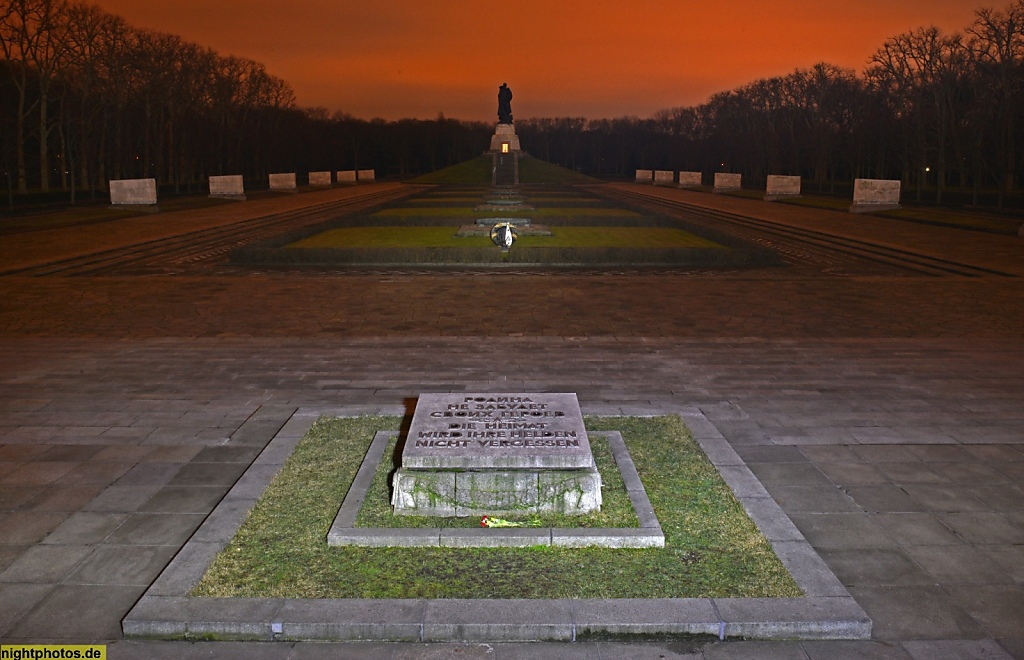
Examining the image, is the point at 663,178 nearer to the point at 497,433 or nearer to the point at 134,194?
the point at 134,194

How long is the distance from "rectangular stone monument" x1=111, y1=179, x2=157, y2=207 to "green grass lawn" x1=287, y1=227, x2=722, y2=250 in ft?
46.8

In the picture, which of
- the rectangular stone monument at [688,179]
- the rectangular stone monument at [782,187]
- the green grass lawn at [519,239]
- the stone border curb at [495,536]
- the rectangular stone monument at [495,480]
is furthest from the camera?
the rectangular stone monument at [688,179]

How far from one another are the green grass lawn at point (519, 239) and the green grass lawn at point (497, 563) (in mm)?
16789

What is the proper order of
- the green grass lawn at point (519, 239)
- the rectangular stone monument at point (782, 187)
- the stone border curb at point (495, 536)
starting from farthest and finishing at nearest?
the rectangular stone monument at point (782, 187) < the green grass lawn at point (519, 239) < the stone border curb at point (495, 536)

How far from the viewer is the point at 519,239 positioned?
2434 cm

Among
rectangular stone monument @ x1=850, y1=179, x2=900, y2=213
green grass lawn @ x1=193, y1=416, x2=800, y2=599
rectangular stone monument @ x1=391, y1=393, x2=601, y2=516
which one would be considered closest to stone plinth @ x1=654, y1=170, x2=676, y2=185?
→ rectangular stone monument @ x1=850, y1=179, x2=900, y2=213

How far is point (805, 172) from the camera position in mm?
78000

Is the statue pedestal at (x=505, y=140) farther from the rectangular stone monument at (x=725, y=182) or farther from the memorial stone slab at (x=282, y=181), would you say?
the memorial stone slab at (x=282, y=181)

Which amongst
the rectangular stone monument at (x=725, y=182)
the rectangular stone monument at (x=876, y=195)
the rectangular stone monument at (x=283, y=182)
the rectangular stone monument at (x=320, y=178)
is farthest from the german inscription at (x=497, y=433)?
the rectangular stone monument at (x=320, y=178)

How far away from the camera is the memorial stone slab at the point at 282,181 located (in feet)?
197

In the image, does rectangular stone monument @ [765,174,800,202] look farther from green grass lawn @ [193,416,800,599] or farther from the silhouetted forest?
green grass lawn @ [193,416,800,599]

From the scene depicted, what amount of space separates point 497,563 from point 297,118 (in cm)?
8858

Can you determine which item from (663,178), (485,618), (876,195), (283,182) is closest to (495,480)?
(485,618)

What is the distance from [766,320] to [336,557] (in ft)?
31.5
